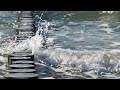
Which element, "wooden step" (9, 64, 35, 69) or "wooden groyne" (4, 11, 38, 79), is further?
"wooden step" (9, 64, 35, 69)

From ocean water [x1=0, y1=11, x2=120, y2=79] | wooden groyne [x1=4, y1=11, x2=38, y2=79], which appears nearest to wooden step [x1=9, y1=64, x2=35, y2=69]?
wooden groyne [x1=4, y1=11, x2=38, y2=79]

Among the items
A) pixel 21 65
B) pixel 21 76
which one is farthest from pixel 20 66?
pixel 21 76

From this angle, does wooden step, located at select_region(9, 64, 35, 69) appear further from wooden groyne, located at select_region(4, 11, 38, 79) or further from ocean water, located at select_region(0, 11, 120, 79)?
ocean water, located at select_region(0, 11, 120, 79)

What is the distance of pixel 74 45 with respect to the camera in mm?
4305

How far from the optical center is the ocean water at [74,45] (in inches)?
138

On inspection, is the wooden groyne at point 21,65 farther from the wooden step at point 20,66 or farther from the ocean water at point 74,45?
the ocean water at point 74,45

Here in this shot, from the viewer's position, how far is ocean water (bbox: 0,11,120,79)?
3494mm

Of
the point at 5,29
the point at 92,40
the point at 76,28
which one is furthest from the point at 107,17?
the point at 5,29

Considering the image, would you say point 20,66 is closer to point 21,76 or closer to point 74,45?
point 21,76
